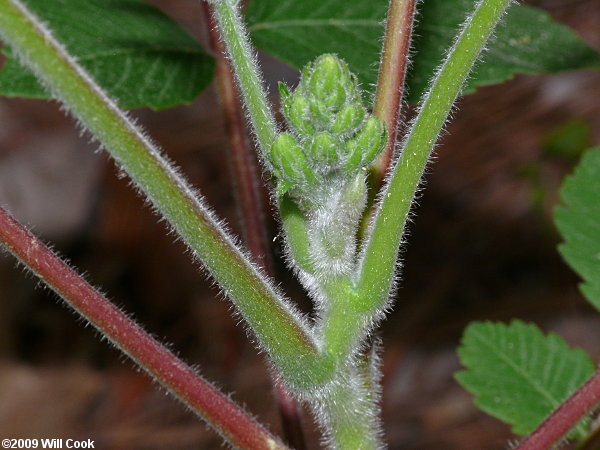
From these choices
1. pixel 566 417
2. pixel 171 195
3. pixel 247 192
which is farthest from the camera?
pixel 247 192

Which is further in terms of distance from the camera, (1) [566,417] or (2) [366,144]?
(1) [566,417]

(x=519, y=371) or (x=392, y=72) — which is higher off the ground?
(x=392, y=72)

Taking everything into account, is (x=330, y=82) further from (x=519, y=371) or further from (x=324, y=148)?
(x=519, y=371)

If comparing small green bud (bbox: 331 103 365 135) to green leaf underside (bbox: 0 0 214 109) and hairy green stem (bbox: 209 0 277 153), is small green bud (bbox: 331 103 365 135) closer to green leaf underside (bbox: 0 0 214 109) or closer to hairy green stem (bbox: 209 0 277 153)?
hairy green stem (bbox: 209 0 277 153)

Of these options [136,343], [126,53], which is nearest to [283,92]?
[136,343]

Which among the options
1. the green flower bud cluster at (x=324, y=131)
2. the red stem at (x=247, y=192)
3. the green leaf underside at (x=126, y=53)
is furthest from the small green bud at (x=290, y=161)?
the green leaf underside at (x=126, y=53)

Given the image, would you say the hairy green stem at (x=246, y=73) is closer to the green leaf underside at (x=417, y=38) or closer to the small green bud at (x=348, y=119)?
the small green bud at (x=348, y=119)

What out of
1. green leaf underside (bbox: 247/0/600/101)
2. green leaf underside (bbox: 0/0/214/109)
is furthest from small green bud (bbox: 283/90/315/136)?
green leaf underside (bbox: 0/0/214/109)
